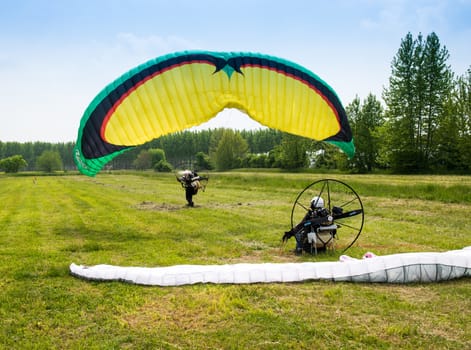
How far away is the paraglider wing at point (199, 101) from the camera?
9852mm

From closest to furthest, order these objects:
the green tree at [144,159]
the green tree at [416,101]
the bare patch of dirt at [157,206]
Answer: the bare patch of dirt at [157,206]
the green tree at [416,101]
the green tree at [144,159]

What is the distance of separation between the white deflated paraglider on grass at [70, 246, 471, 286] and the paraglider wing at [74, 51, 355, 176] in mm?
4627

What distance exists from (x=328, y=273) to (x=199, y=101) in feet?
19.3

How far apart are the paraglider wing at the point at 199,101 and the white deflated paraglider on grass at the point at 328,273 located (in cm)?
463

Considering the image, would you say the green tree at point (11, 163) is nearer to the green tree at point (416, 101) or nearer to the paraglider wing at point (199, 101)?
the green tree at point (416, 101)

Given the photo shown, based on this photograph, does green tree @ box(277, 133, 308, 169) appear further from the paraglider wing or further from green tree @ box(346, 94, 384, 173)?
the paraglider wing

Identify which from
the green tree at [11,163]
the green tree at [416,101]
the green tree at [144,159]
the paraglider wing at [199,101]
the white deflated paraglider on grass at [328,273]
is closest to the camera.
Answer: the white deflated paraglider on grass at [328,273]

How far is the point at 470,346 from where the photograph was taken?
13.3 feet

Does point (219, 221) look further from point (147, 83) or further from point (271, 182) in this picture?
point (271, 182)

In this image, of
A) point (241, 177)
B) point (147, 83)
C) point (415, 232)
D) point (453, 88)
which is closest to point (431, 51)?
point (453, 88)

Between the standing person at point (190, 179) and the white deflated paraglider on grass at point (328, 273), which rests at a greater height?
the standing person at point (190, 179)

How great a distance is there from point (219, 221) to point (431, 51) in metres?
33.1

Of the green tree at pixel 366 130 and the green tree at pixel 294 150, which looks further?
the green tree at pixel 294 150

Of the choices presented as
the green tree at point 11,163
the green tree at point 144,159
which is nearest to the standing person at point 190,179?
the green tree at point 144,159
